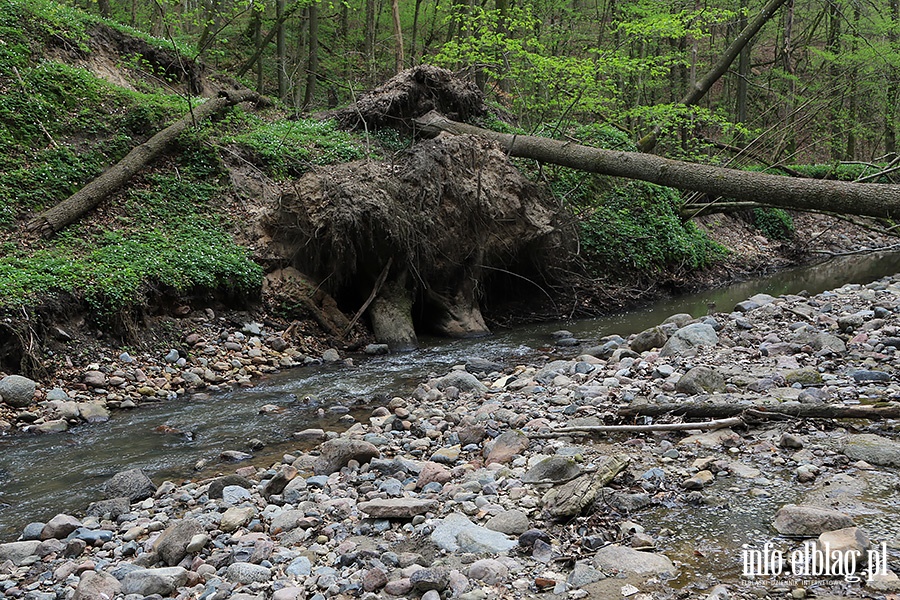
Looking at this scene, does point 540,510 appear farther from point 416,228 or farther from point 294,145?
point 294,145

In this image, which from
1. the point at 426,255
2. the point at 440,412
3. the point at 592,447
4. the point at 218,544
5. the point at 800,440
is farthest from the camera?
the point at 426,255

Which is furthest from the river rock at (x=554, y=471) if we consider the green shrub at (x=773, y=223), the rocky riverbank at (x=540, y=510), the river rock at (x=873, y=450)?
the green shrub at (x=773, y=223)

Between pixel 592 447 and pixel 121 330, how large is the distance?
5.63m

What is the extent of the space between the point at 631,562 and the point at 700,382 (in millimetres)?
2345

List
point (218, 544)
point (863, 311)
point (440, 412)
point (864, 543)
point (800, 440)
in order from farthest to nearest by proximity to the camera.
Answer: point (863, 311) < point (440, 412) < point (800, 440) < point (218, 544) < point (864, 543)

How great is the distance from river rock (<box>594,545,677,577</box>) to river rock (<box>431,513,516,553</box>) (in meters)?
0.41

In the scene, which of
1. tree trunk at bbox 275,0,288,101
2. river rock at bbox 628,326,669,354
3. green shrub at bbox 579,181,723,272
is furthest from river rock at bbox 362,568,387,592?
tree trunk at bbox 275,0,288,101


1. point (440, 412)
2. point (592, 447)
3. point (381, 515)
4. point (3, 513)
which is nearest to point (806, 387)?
point (592, 447)

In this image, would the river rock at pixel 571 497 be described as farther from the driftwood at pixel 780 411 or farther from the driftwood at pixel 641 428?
the driftwood at pixel 780 411

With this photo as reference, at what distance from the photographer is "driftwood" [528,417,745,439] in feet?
11.5

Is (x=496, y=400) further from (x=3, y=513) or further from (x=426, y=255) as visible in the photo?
(x=426, y=255)

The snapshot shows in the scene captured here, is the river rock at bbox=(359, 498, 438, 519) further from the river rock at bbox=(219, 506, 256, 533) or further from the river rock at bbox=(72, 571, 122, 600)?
the river rock at bbox=(72, 571, 122, 600)

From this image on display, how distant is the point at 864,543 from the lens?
219 centimetres

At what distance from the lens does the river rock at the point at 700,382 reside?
4.32 metres
